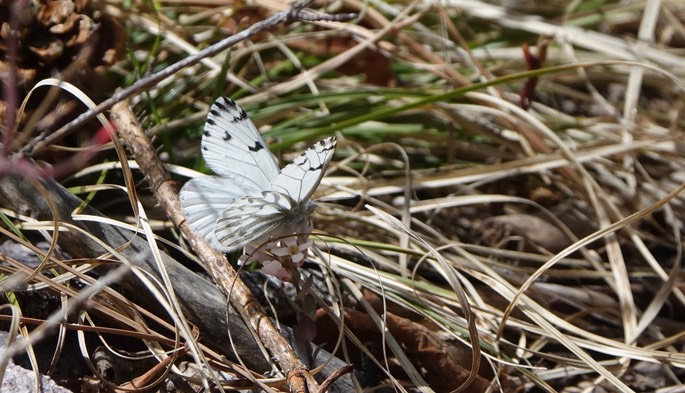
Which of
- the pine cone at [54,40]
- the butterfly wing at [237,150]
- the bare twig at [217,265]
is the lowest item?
the bare twig at [217,265]

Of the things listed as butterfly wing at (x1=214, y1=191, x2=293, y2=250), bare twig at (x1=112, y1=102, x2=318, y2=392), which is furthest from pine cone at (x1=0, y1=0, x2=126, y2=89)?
butterfly wing at (x1=214, y1=191, x2=293, y2=250)

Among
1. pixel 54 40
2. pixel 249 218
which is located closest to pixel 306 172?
pixel 249 218

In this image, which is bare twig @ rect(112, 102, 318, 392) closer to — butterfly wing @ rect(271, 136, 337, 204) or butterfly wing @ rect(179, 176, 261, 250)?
butterfly wing @ rect(179, 176, 261, 250)

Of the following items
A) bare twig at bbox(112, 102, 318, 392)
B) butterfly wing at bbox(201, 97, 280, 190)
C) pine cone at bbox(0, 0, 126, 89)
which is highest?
pine cone at bbox(0, 0, 126, 89)

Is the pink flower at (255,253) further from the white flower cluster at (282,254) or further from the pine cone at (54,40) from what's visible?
the pine cone at (54,40)

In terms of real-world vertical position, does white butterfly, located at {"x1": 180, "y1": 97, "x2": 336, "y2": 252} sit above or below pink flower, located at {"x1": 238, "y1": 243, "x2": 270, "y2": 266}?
above

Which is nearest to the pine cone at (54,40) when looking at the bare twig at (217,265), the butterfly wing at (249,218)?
the bare twig at (217,265)

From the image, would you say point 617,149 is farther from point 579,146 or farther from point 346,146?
point 346,146
